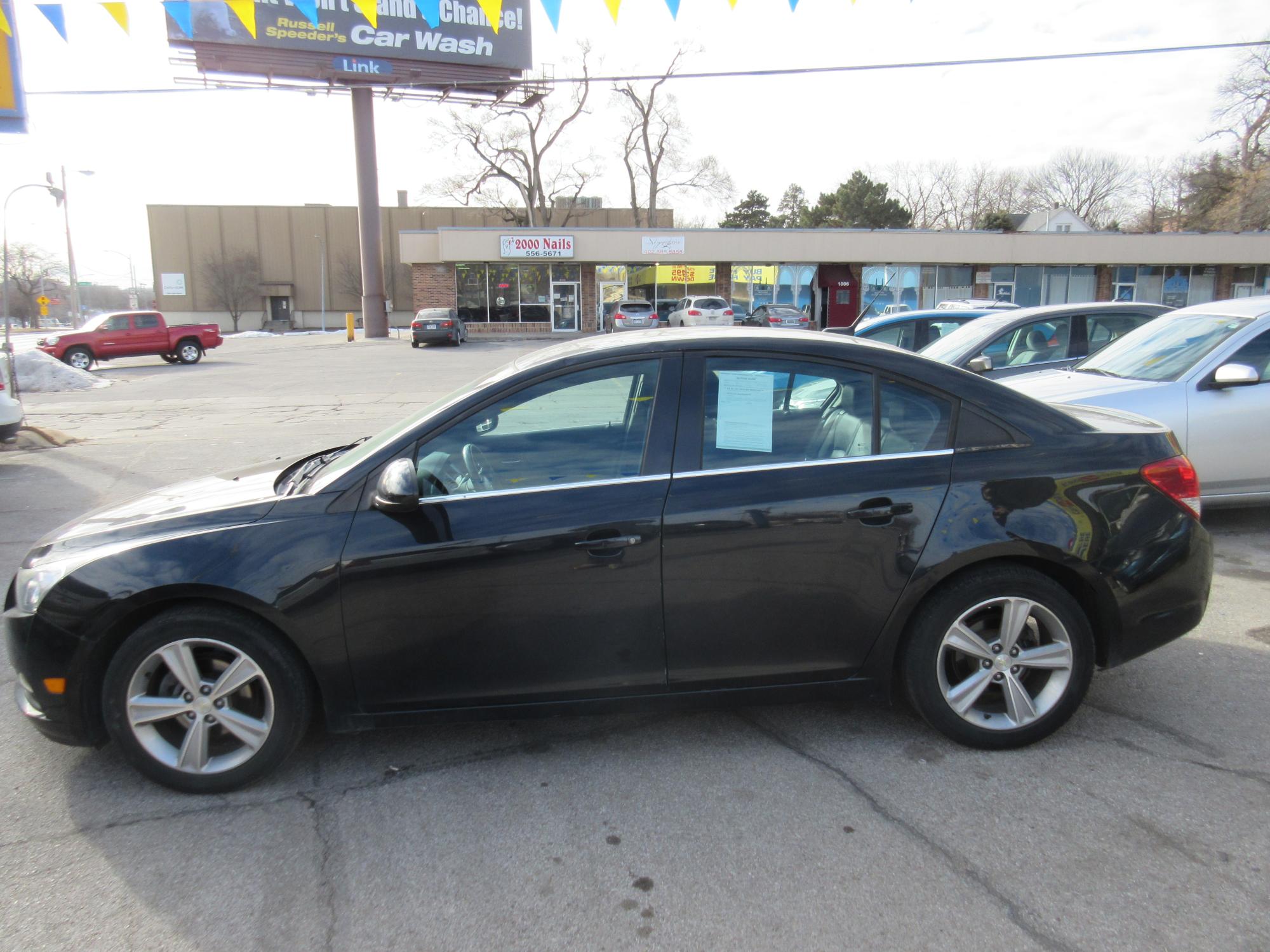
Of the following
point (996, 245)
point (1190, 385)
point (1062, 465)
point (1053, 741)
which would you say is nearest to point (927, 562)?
point (1062, 465)

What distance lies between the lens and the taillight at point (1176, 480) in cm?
342

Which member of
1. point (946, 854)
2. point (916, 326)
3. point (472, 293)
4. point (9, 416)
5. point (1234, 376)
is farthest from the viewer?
point (472, 293)

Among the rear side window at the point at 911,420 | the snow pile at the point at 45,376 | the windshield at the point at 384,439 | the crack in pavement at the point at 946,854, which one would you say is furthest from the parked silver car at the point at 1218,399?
the snow pile at the point at 45,376

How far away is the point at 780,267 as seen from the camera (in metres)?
41.5

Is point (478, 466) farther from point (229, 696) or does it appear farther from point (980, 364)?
point (980, 364)

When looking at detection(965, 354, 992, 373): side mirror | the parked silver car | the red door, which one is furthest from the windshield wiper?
the red door

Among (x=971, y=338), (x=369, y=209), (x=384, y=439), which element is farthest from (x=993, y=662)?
(x=369, y=209)

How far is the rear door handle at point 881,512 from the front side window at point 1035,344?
6.13m

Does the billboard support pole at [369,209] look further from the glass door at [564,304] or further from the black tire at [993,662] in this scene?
the black tire at [993,662]

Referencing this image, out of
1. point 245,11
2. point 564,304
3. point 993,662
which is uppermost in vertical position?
point 245,11

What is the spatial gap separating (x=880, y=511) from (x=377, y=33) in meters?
42.2

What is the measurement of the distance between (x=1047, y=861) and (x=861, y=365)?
5.92ft

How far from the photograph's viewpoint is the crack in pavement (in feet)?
7.80

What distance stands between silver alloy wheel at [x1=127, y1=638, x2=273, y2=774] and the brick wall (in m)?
39.0
